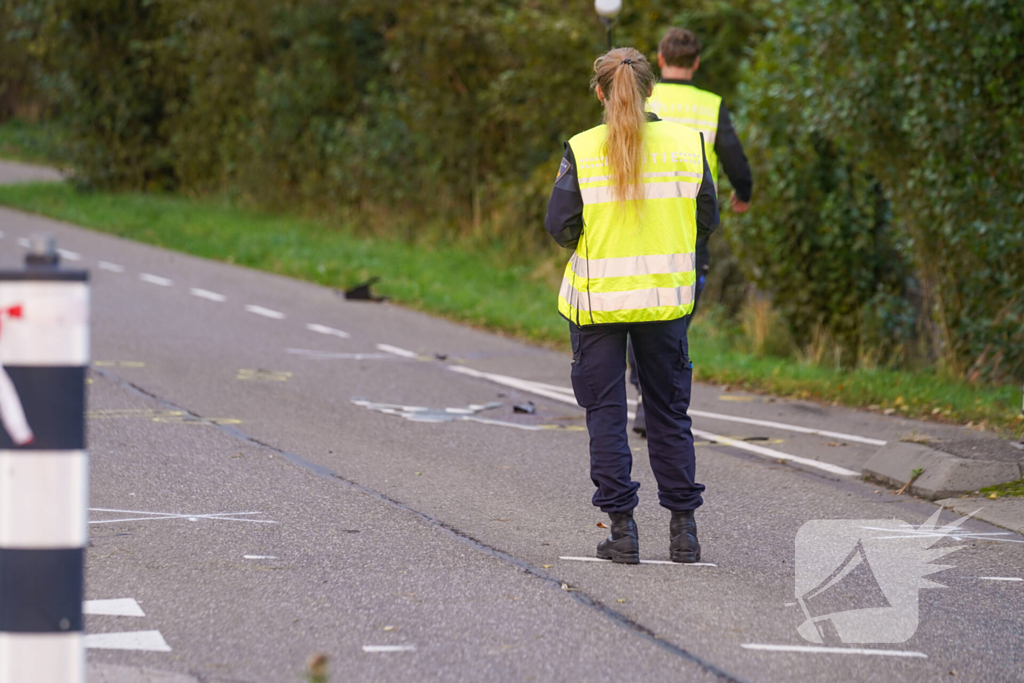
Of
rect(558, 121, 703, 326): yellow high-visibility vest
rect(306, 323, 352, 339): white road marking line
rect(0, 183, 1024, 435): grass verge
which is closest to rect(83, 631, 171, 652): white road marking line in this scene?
rect(558, 121, 703, 326): yellow high-visibility vest

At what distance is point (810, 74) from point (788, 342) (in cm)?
244

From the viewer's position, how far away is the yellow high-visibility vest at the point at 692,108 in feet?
23.3

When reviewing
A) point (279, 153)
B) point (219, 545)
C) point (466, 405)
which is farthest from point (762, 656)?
point (279, 153)

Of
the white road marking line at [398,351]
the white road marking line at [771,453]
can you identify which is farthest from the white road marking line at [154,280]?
the white road marking line at [771,453]

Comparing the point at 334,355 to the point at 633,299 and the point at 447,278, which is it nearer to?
the point at 447,278

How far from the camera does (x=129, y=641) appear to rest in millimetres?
3855

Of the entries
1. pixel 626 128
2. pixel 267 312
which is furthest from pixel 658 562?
pixel 267 312

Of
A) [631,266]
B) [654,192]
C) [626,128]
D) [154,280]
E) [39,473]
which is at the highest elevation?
[626,128]

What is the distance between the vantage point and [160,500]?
221 inches

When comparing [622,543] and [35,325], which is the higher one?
[35,325]

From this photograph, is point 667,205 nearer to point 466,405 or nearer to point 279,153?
point 466,405

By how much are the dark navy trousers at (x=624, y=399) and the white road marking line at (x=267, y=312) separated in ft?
25.8

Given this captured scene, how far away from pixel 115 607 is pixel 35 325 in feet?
6.13

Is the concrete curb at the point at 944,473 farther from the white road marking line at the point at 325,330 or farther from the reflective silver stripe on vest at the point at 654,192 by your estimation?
the white road marking line at the point at 325,330
